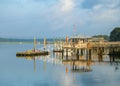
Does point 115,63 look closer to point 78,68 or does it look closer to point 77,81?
point 78,68

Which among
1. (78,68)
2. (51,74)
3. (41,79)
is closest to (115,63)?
(78,68)

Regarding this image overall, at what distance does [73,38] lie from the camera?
9806 centimetres

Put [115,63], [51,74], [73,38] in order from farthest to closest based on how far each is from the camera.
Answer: [73,38] < [115,63] < [51,74]

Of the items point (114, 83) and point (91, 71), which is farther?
point (91, 71)

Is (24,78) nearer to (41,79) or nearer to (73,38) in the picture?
(41,79)

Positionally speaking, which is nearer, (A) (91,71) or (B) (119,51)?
(A) (91,71)

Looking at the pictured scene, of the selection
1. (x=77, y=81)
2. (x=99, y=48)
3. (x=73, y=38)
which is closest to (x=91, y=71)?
(x=77, y=81)

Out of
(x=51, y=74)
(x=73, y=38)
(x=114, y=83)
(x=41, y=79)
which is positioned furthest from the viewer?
(x=73, y=38)

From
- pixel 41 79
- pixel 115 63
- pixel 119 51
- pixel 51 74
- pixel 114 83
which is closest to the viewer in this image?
pixel 114 83

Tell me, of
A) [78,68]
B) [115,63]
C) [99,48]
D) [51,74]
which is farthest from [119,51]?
[51,74]

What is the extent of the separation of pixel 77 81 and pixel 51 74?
10598mm

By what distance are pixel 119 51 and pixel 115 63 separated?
1320 centimetres

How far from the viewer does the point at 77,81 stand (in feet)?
169

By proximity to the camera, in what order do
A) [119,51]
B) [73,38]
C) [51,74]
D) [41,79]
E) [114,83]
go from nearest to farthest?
[114,83]
[41,79]
[51,74]
[119,51]
[73,38]
